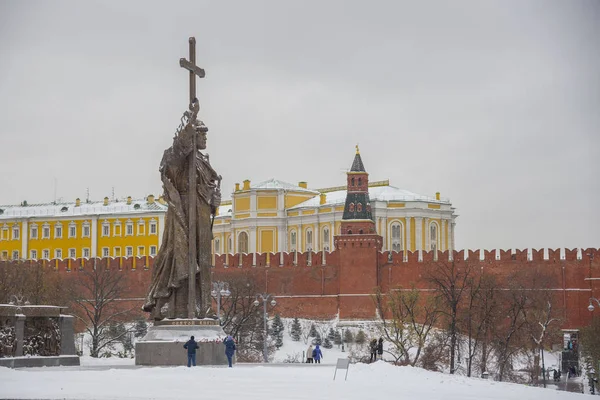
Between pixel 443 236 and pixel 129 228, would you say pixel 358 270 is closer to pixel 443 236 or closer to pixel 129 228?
pixel 443 236

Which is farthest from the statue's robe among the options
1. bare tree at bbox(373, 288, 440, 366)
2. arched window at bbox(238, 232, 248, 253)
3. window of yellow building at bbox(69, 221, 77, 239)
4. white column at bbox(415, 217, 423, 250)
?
window of yellow building at bbox(69, 221, 77, 239)

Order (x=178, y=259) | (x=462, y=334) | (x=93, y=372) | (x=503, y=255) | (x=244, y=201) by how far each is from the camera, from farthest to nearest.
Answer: (x=244, y=201)
(x=503, y=255)
(x=462, y=334)
(x=178, y=259)
(x=93, y=372)

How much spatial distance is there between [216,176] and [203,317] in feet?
6.84

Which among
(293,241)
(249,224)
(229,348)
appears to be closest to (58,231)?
(249,224)

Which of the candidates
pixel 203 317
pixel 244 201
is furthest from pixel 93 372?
pixel 244 201

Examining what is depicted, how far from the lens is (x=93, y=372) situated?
50.4ft

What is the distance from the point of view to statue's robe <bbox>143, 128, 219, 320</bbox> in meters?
17.0

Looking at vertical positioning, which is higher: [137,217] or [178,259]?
[137,217]

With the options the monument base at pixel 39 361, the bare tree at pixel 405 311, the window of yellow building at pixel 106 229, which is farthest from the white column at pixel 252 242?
the monument base at pixel 39 361

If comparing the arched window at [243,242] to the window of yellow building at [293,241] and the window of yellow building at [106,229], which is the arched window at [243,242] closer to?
the window of yellow building at [293,241]

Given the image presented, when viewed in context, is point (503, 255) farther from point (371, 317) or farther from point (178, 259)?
point (178, 259)

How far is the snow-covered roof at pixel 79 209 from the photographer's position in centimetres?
8350

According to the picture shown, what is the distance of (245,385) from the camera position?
13812 millimetres

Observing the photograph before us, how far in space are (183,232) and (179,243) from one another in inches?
A: 6.6
